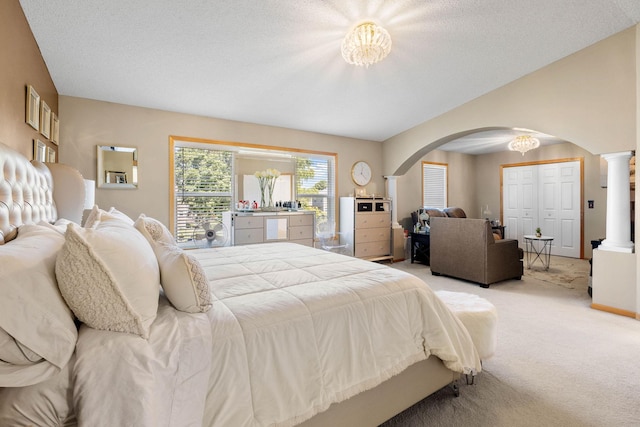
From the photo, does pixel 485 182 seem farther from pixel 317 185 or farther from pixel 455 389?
pixel 455 389

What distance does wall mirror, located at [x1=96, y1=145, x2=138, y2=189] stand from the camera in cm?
366

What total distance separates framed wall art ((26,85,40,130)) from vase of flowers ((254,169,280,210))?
2789 millimetres

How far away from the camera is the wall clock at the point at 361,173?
230 inches

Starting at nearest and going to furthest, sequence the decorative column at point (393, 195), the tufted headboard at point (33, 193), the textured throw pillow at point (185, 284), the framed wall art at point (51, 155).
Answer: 1. the textured throw pillow at point (185, 284)
2. the tufted headboard at point (33, 193)
3. the framed wall art at point (51, 155)
4. the decorative column at point (393, 195)

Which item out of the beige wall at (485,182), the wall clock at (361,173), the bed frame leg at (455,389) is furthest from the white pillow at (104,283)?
the beige wall at (485,182)

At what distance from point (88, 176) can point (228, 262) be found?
2691 mm

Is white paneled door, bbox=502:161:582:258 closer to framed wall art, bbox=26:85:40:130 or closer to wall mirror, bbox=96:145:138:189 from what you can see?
wall mirror, bbox=96:145:138:189

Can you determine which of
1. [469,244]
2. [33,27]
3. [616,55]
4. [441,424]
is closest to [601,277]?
[469,244]

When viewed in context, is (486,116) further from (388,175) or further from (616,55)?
(388,175)

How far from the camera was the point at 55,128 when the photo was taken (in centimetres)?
317

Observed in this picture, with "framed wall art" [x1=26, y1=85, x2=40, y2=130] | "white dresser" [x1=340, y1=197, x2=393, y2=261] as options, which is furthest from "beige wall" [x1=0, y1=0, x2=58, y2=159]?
"white dresser" [x1=340, y1=197, x2=393, y2=261]

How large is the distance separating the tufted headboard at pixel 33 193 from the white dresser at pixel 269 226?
6.91ft

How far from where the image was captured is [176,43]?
2.65m

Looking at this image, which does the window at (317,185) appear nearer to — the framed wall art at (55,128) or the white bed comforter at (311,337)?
the framed wall art at (55,128)
